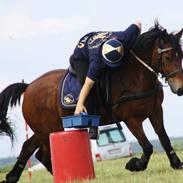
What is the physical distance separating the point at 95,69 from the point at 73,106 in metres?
0.91

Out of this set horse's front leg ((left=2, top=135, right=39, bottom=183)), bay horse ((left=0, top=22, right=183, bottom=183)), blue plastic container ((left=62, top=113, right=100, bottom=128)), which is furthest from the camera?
horse's front leg ((left=2, top=135, right=39, bottom=183))

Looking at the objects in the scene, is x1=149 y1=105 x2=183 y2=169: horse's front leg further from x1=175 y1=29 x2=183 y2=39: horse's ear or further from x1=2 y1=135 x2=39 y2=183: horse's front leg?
x1=2 y1=135 x2=39 y2=183: horse's front leg

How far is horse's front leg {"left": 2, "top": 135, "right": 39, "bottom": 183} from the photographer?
10.2 metres

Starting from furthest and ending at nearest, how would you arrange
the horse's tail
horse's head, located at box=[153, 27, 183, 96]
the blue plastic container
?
the horse's tail, horse's head, located at box=[153, 27, 183, 96], the blue plastic container

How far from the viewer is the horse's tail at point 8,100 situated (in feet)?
36.8

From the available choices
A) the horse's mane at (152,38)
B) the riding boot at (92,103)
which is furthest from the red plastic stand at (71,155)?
the horse's mane at (152,38)

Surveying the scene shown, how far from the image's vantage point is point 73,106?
939 centimetres

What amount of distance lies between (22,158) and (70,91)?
1.75 m

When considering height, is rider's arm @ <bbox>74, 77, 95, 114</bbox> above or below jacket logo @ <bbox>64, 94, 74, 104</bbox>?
above

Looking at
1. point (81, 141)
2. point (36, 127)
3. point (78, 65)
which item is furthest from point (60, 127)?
point (81, 141)

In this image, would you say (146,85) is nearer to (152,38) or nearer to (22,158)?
(152,38)

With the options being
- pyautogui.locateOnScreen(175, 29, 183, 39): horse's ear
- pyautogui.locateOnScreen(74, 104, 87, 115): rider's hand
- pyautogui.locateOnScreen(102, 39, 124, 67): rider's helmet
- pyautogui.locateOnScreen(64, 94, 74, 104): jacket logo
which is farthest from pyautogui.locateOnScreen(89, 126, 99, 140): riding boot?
pyautogui.locateOnScreen(175, 29, 183, 39): horse's ear

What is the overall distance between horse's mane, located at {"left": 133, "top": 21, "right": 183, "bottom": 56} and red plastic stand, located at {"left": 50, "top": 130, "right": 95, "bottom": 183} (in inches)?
57.7

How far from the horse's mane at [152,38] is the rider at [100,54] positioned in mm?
87
